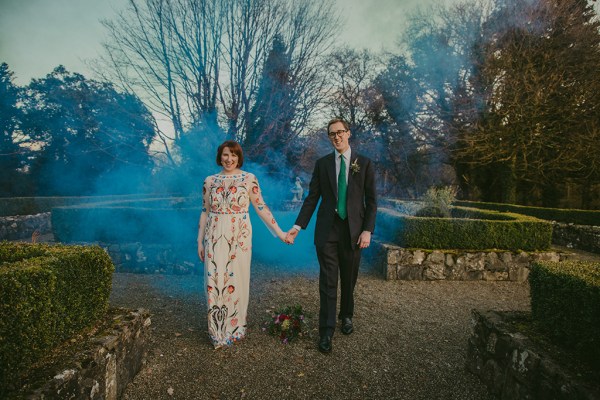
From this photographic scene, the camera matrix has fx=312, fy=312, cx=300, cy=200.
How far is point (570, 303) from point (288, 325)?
2.28 m

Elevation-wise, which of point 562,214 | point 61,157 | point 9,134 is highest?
point 9,134

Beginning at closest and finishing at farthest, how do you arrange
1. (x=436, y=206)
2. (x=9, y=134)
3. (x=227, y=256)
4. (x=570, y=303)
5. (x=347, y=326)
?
(x=570, y=303) < (x=227, y=256) < (x=347, y=326) < (x=436, y=206) < (x=9, y=134)

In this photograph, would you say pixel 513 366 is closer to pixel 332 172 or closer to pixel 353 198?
pixel 353 198

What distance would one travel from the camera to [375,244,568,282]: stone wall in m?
5.47

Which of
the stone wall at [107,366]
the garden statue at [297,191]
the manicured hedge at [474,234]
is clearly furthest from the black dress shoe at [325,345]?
the garden statue at [297,191]

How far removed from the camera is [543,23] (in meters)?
12.5

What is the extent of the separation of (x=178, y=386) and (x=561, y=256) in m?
6.44

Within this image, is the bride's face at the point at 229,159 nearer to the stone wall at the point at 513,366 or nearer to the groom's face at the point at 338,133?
the groom's face at the point at 338,133

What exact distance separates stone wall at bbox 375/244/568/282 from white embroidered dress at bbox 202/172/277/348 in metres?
3.20

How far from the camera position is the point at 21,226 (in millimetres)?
10453

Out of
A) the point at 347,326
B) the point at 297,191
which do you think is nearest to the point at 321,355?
the point at 347,326

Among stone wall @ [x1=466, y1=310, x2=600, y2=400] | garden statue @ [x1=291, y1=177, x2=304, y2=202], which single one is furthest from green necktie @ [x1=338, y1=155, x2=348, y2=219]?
garden statue @ [x1=291, y1=177, x2=304, y2=202]

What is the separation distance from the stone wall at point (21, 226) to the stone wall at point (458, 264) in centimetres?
1145

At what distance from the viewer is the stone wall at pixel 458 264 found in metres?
5.47
